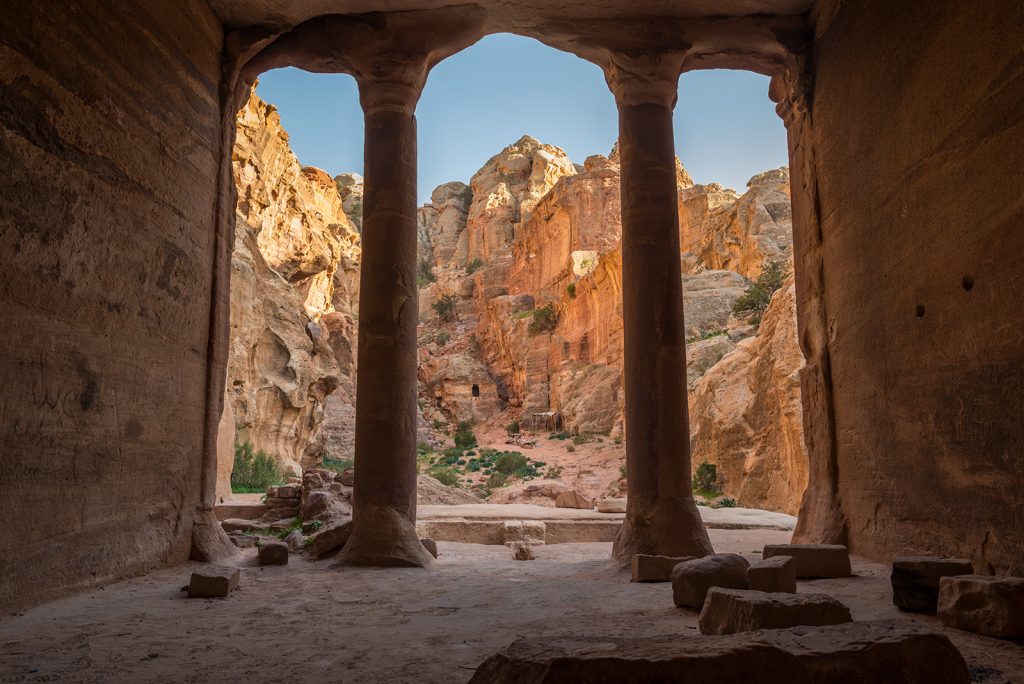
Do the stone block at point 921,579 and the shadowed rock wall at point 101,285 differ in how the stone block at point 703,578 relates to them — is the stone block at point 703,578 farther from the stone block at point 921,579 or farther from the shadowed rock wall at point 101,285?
the shadowed rock wall at point 101,285

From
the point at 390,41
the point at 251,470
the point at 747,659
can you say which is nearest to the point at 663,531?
the point at 747,659

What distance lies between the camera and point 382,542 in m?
7.27

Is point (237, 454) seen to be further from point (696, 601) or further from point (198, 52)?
point (696, 601)

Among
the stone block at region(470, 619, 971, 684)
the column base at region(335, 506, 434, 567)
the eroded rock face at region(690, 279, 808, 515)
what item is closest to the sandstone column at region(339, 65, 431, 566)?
the column base at region(335, 506, 434, 567)

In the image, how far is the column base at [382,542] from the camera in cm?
718

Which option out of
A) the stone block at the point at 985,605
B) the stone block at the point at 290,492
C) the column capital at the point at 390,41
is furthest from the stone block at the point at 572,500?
the stone block at the point at 985,605

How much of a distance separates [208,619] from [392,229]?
4.64 meters

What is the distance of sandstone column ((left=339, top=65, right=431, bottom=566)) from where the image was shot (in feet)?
24.3

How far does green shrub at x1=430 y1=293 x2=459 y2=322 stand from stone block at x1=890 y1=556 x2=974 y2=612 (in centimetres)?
5439

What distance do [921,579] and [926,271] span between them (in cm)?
259

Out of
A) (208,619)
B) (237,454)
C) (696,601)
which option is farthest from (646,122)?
(237,454)

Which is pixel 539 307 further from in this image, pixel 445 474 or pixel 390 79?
pixel 390 79

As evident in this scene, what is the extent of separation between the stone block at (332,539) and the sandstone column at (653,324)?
2908 mm

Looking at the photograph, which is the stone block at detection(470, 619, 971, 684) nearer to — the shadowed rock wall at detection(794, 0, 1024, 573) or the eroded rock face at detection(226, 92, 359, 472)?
the shadowed rock wall at detection(794, 0, 1024, 573)
